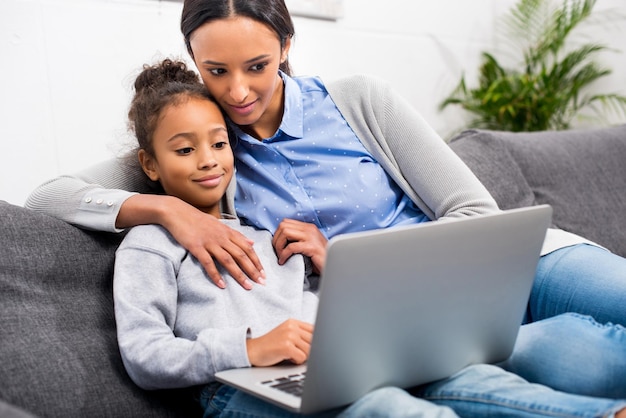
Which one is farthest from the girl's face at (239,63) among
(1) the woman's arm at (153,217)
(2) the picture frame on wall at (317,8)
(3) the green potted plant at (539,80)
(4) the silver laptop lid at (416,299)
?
(3) the green potted plant at (539,80)

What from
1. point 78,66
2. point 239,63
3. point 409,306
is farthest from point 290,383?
point 78,66

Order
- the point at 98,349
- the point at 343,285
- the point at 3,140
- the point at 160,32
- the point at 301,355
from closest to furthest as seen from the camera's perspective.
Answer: the point at 343,285 < the point at 301,355 < the point at 98,349 < the point at 3,140 < the point at 160,32

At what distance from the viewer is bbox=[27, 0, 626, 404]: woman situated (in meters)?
1.35

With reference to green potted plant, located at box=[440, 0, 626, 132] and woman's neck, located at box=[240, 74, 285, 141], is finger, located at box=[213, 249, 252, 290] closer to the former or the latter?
woman's neck, located at box=[240, 74, 285, 141]

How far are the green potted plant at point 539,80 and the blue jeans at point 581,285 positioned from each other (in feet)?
5.12

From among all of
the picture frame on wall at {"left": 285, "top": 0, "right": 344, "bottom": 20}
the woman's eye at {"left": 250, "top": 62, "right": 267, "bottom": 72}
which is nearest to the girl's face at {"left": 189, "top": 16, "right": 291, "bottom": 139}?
the woman's eye at {"left": 250, "top": 62, "right": 267, "bottom": 72}

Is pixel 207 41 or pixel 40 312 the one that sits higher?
pixel 207 41

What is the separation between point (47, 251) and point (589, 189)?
5.22 feet

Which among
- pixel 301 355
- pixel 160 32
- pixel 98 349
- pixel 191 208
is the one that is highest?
pixel 160 32

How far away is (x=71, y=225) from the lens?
1413mm

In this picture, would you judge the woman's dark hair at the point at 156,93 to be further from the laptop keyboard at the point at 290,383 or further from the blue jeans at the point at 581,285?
the blue jeans at the point at 581,285

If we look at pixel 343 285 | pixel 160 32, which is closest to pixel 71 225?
pixel 343 285

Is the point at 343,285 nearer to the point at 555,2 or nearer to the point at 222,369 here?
the point at 222,369

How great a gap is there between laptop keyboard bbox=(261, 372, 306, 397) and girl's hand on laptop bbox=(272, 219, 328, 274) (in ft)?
1.17
